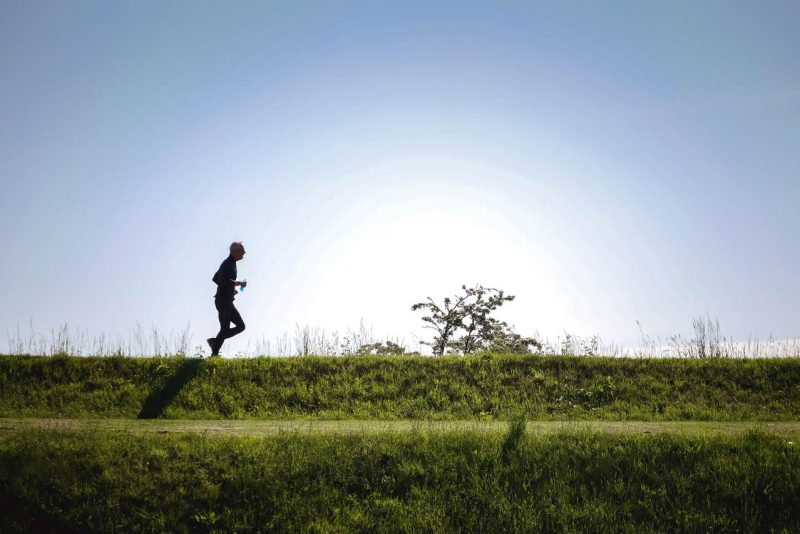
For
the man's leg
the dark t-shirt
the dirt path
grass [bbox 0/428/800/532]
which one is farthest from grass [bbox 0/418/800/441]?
the dark t-shirt

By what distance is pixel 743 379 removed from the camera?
1719 centimetres

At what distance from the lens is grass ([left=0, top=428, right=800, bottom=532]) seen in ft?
30.1

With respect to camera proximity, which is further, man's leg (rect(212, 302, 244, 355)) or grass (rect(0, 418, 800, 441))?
man's leg (rect(212, 302, 244, 355))

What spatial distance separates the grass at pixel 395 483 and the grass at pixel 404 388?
4279 millimetres

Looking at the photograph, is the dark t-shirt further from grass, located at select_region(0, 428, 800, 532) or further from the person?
grass, located at select_region(0, 428, 800, 532)

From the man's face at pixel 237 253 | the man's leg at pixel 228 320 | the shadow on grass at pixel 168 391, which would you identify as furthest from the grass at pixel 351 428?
the man's face at pixel 237 253

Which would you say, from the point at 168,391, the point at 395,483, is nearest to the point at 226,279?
the point at 168,391

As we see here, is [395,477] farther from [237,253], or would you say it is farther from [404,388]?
[237,253]

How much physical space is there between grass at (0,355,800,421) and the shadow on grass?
0.10ft

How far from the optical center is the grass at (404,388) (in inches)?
601

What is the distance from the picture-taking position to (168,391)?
15828mm

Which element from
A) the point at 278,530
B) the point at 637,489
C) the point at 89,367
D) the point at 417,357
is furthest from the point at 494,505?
the point at 89,367

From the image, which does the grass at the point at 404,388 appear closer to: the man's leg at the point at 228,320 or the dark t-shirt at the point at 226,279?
the man's leg at the point at 228,320

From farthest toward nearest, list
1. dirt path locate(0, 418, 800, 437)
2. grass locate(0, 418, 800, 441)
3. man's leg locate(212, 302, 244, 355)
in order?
man's leg locate(212, 302, 244, 355), dirt path locate(0, 418, 800, 437), grass locate(0, 418, 800, 441)
